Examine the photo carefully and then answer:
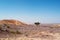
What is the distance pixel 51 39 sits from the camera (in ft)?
70.6

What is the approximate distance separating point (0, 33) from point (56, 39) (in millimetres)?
9289

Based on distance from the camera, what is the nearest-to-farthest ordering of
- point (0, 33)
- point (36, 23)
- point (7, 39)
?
point (7, 39)
point (0, 33)
point (36, 23)

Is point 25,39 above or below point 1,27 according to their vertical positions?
below

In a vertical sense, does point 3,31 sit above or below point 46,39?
above

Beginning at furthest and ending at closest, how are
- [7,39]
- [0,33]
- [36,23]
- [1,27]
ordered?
1. [36,23]
2. [1,27]
3. [0,33]
4. [7,39]

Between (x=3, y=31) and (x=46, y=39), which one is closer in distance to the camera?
(x=46, y=39)

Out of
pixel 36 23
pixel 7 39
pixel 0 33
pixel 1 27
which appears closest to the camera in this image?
pixel 7 39

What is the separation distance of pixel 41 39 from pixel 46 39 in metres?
0.72

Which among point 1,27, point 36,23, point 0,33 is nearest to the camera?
point 0,33

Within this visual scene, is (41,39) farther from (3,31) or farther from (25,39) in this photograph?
(3,31)

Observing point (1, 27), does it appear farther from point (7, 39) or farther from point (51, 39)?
point (51, 39)

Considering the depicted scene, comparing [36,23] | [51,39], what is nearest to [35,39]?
[51,39]

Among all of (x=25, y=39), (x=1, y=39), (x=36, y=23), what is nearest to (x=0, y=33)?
(x=1, y=39)

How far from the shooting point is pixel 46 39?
71.1 ft
